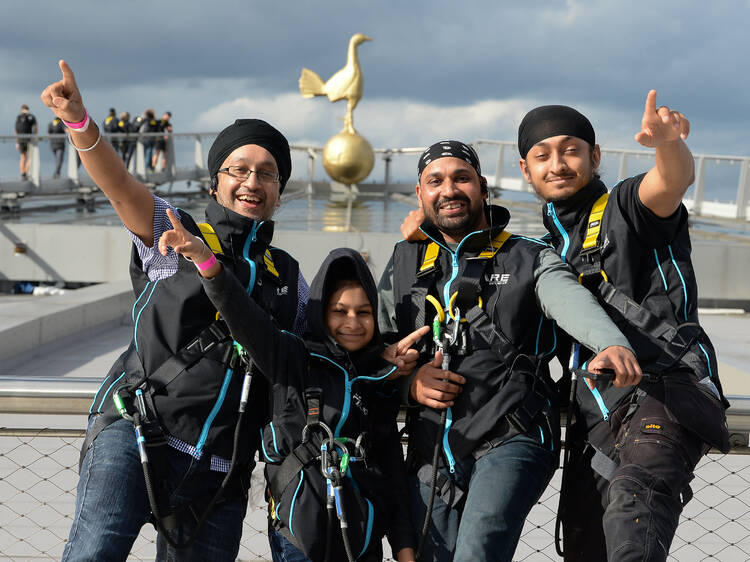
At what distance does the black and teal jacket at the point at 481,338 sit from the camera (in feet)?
8.81

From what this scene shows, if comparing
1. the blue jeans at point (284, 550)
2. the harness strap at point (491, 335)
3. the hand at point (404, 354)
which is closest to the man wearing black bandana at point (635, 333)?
the harness strap at point (491, 335)

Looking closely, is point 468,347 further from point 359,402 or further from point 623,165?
point 623,165

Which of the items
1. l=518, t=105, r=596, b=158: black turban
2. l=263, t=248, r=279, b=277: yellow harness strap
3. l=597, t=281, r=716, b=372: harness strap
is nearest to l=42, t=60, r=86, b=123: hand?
l=263, t=248, r=279, b=277: yellow harness strap

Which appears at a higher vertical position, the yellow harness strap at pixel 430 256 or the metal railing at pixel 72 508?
the yellow harness strap at pixel 430 256

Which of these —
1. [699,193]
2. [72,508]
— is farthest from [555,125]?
[699,193]

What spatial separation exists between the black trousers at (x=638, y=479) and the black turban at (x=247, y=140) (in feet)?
5.27

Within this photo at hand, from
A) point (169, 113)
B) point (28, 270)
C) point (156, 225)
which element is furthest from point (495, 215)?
point (169, 113)

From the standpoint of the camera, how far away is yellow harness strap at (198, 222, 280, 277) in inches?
106

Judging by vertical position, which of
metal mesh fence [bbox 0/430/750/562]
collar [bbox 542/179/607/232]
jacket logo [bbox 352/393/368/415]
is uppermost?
collar [bbox 542/179/607/232]

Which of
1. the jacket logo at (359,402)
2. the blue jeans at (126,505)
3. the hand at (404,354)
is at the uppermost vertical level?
the hand at (404,354)

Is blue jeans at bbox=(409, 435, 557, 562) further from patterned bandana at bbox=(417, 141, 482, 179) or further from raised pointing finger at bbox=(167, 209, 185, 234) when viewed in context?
raised pointing finger at bbox=(167, 209, 185, 234)

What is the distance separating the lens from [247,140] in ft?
9.59

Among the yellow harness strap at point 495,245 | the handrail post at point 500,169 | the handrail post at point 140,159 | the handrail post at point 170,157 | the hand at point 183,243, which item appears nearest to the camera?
the hand at point 183,243

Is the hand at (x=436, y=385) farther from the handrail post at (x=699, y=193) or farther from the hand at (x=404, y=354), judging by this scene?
the handrail post at (x=699, y=193)
